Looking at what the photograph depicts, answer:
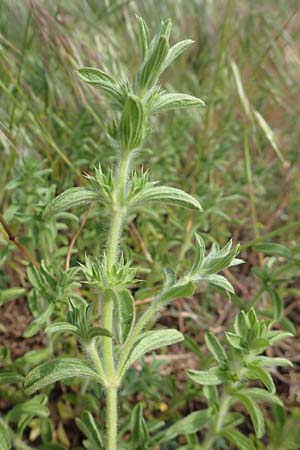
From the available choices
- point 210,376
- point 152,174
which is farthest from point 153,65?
point 152,174

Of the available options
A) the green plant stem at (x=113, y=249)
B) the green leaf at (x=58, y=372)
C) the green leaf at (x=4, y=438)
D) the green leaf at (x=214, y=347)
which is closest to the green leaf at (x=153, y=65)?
the green plant stem at (x=113, y=249)

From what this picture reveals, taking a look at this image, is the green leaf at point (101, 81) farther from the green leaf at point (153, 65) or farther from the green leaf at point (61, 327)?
the green leaf at point (61, 327)

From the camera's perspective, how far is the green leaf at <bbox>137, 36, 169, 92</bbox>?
0.83m

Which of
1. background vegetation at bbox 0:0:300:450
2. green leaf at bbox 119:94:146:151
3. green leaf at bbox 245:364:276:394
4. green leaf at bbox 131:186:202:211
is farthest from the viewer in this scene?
background vegetation at bbox 0:0:300:450

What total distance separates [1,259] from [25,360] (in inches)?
10.4

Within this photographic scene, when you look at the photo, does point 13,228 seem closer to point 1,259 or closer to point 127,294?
point 1,259

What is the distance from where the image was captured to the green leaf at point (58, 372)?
92cm

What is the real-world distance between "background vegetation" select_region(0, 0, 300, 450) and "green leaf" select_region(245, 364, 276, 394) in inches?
4.0

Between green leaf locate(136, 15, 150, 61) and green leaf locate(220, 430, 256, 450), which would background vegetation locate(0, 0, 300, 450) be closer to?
green leaf locate(220, 430, 256, 450)

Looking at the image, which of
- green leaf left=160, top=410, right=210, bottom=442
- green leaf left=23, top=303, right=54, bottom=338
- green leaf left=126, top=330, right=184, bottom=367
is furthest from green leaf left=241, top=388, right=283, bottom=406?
green leaf left=23, top=303, right=54, bottom=338

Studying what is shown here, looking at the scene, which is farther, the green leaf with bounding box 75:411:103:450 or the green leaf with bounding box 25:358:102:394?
the green leaf with bounding box 75:411:103:450

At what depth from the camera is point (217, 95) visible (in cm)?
247

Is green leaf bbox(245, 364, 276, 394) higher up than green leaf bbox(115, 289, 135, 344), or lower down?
lower down

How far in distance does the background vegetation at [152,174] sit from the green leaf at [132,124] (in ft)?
1.29
